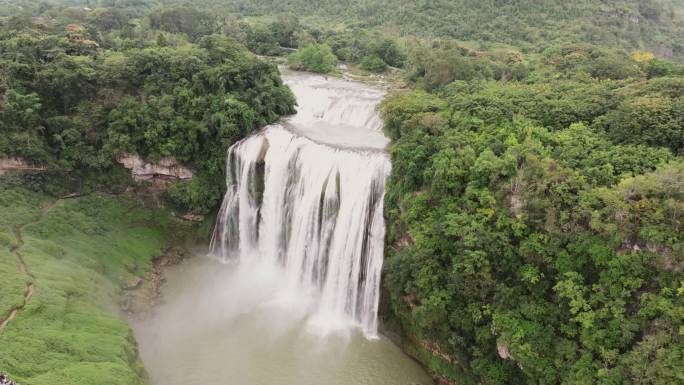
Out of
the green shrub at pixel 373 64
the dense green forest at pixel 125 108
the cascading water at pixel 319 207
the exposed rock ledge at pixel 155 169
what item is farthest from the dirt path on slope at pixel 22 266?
the green shrub at pixel 373 64

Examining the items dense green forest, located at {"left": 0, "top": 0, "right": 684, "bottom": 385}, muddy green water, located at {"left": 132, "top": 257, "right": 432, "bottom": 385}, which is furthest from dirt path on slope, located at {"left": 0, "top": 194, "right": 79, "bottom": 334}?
muddy green water, located at {"left": 132, "top": 257, "right": 432, "bottom": 385}

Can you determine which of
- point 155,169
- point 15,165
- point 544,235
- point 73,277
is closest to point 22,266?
point 73,277

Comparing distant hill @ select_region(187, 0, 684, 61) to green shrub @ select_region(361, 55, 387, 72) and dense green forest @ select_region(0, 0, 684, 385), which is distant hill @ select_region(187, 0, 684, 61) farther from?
dense green forest @ select_region(0, 0, 684, 385)

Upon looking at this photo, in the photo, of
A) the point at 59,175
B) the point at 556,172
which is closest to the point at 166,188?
the point at 59,175

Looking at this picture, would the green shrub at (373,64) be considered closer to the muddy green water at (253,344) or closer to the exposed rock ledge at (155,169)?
the exposed rock ledge at (155,169)

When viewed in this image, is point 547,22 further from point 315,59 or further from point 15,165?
point 15,165

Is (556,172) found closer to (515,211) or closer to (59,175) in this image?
(515,211)
